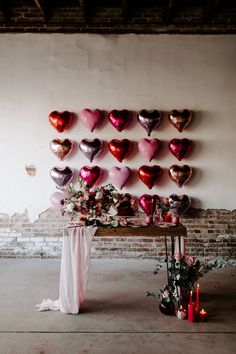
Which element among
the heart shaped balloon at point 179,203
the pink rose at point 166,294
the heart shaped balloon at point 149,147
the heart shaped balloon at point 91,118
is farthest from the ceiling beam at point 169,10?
the pink rose at point 166,294

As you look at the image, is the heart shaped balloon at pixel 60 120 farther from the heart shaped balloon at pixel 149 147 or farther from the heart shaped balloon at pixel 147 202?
the heart shaped balloon at pixel 147 202

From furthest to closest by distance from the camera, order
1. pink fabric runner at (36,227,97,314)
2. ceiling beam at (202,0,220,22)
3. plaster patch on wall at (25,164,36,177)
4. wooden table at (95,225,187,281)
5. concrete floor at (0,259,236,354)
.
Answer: plaster patch on wall at (25,164,36,177)
ceiling beam at (202,0,220,22)
wooden table at (95,225,187,281)
pink fabric runner at (36,227,97,314)
concrete floor at (0,259,236,354)

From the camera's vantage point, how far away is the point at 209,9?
550 cm

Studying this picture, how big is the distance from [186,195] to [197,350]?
124 inches

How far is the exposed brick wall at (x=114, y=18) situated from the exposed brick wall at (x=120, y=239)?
2.82 metres

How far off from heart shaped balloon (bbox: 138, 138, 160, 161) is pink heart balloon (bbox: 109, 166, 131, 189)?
0.35m

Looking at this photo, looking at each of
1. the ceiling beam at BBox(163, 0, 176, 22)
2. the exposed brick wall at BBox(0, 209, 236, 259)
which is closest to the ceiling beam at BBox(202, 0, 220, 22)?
the ceiling beam at BBox(163, 0, 176, 22)

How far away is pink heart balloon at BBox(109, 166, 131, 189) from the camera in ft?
18.7

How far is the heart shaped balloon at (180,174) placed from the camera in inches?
224

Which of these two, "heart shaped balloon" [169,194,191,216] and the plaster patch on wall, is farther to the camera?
the plaster patch on wall

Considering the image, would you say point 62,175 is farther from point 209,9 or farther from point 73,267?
point 209,9

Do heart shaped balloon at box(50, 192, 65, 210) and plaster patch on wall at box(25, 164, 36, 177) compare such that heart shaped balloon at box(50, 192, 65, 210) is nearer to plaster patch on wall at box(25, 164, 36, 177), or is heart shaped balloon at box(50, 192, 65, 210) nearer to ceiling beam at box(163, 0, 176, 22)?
plaster patch on wall at box(25, 164, 36, 177)

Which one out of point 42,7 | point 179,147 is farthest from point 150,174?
point 42,7

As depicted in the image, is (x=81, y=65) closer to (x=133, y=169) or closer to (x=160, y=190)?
(x=133, y=169)
